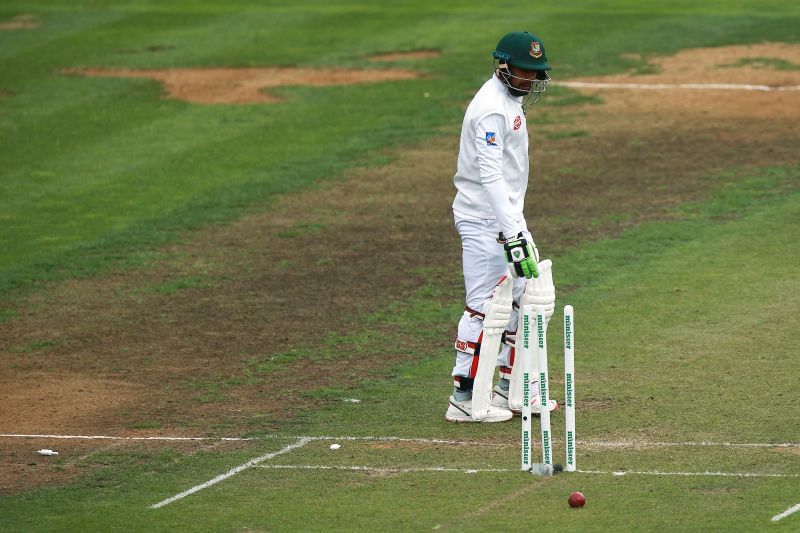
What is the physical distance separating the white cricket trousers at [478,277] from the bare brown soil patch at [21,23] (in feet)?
56.4

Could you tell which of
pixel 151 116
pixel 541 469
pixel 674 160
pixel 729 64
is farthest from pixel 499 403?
pixel 729 64

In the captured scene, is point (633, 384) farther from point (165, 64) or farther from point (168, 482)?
point (165, 64)

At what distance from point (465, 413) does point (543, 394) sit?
1.45 meters

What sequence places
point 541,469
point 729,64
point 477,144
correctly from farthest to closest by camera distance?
point 729,64, point 477,144, point 541,469

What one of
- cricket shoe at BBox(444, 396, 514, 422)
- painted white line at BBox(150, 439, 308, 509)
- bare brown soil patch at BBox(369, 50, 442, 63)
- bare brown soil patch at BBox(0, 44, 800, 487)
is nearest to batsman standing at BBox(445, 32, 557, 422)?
cricket shoe at BBox(444, 396, 514, 422)

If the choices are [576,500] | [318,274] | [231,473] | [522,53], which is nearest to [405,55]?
[318,274]

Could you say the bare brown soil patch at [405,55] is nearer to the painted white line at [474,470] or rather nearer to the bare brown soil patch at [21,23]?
the bare brown soil patch at [21,23]

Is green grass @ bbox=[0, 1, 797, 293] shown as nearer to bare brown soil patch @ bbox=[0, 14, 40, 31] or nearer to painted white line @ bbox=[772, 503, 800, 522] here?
bare brown soil patch @ bbox=[0, 14, 40, 31]

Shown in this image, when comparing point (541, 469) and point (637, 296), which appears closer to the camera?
point (541, 469)

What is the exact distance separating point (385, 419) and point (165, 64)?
1390 cm

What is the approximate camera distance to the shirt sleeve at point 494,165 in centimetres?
874

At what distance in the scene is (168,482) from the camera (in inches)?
315

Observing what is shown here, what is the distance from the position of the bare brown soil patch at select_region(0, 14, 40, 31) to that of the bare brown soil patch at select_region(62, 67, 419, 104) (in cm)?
340

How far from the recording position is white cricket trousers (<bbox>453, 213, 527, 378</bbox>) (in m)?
9.05
